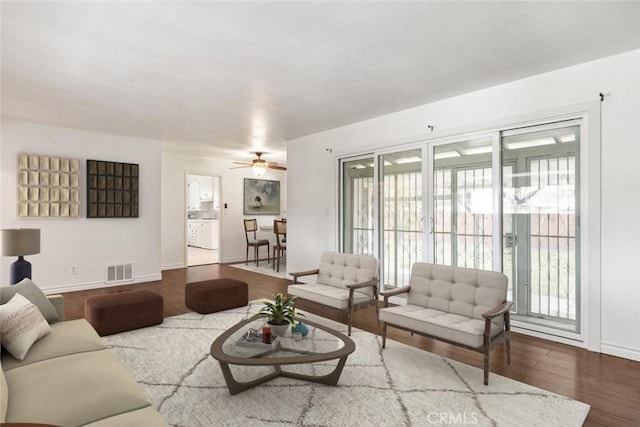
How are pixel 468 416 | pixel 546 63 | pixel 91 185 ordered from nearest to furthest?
pixel 468 416, pixel 546 63, pixel 91 185

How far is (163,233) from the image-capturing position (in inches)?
306

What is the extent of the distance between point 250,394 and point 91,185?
5.05 m

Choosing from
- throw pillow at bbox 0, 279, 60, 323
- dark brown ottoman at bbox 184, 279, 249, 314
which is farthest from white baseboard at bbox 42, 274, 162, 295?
throw pillow at bbox 0, 279, 60, 323

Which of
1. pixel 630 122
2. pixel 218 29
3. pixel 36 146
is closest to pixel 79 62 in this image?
pixel 218 29

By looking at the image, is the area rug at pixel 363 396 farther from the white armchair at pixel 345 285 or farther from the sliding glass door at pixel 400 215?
the sliding glass door at pixel 400 215

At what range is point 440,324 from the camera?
9.10ft

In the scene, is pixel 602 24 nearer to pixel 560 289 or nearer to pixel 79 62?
pixel 560 289

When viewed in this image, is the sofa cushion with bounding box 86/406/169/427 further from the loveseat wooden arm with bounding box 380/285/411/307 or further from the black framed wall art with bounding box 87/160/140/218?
the black framed wall art with bounding box 87/160/140/218

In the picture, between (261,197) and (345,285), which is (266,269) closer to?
(261,197)

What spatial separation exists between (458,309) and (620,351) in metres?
1.46

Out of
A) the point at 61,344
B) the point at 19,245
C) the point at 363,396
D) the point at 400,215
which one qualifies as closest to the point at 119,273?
the point at 19,245

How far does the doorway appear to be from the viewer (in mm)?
11531

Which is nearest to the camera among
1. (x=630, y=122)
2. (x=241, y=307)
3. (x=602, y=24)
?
(x=602, y=24)

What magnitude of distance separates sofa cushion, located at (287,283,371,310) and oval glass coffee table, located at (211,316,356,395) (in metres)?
0.91
